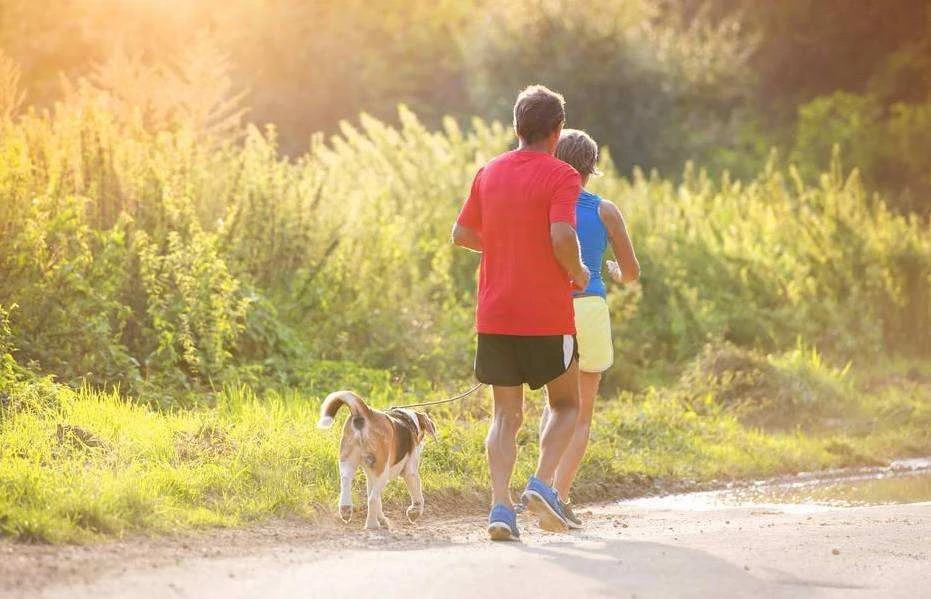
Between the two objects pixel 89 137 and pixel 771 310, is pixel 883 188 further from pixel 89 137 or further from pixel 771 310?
pixel 89 137

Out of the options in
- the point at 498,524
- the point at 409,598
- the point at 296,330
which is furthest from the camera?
the point at 296,330

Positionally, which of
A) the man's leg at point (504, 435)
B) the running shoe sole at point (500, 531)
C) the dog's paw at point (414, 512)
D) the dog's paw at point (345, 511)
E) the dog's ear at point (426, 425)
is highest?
the man's leg at point (504, 435)

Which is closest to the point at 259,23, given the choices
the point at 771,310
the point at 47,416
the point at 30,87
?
the point at 30,87

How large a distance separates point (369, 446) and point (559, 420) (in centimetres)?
99

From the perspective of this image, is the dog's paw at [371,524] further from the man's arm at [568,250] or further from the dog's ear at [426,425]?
the man's arm at [568,250]

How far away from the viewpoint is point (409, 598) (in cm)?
574

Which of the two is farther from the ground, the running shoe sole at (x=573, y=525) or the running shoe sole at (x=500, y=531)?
the running shoe sole at (x=500, y=531)

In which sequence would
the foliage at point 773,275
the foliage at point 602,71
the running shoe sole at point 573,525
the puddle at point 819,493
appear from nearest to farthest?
the running shoe sole at point 573,525 → the puddle at point 819,493 → the foliage at point 773,275 → the foliage at point 602,71

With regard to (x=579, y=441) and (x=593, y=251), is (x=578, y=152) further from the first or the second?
(x=579, y=441)

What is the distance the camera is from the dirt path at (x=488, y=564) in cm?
590

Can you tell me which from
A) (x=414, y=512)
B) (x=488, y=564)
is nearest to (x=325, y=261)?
(x=414, y=512)

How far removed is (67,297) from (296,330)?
8.78 ft

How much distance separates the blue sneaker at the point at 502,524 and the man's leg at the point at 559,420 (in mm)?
251

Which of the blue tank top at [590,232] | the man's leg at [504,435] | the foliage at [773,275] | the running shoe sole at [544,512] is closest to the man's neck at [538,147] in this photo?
the blue tank top at [590,232]
